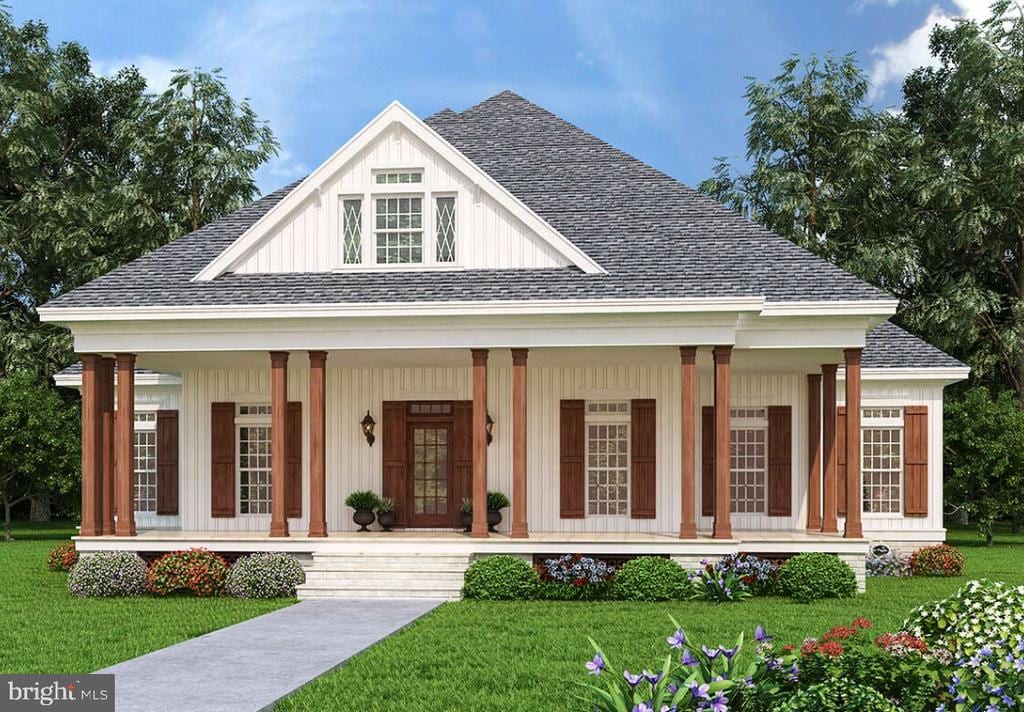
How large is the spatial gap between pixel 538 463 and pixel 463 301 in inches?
177

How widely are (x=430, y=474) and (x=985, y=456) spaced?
51.4ft

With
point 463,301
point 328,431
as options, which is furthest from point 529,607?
point 328,431

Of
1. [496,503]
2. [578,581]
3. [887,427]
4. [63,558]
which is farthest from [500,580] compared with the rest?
[887,427]

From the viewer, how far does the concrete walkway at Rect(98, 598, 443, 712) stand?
408 inches

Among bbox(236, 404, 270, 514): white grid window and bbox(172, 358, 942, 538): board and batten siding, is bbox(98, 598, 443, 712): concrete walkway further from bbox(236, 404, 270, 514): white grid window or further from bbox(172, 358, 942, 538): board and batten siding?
bbox(236, 404, 270, 514): white grid window

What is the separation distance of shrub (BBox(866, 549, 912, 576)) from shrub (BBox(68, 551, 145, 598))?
13.6m

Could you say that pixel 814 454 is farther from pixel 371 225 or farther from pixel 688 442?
pixel 371 225

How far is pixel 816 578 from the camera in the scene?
60.2 ft

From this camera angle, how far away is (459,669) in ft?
39.4

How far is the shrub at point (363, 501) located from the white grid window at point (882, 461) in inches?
399

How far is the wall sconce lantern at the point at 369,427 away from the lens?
22.7 m

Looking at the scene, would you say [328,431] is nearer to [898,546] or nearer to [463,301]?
[463,301]

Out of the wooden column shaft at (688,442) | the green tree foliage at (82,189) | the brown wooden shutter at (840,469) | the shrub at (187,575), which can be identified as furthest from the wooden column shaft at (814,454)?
the green tree foliage at (82,189)

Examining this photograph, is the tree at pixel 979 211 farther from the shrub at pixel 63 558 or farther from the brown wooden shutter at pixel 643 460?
the shrub at pixel 63 558
